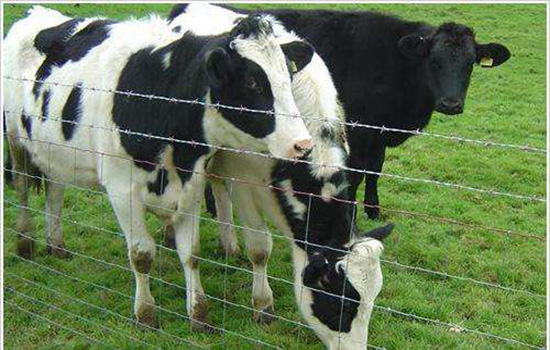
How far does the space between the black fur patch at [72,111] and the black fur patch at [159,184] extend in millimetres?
811

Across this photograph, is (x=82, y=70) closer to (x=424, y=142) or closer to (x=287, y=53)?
(x=287, y=53)

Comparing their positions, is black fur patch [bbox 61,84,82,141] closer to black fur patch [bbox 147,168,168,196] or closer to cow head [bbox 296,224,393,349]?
black fur patch [bbox 147,168,168,196]

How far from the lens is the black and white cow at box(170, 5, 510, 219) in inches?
284

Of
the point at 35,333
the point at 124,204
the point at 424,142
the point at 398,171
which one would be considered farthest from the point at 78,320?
the point at 424,142

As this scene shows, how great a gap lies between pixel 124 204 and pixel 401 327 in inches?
86.4

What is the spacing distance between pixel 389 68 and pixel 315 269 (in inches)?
150

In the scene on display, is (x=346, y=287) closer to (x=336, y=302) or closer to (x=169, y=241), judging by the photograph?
(x=336, y=302)

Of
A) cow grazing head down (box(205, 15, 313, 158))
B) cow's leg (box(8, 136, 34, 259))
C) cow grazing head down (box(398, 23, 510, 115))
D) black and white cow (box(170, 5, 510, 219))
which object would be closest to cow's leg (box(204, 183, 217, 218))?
black and white cow (box(170, 5, 510, 219))

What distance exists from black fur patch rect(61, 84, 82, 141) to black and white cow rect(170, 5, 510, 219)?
2.21m

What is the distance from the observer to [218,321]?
531 centimetres

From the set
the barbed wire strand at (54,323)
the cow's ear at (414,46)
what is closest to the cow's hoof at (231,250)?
the barbed wire strand at (54,323)

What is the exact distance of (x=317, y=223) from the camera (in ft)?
14.5

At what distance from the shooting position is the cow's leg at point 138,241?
4.98 meters

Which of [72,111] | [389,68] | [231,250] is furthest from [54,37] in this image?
[389,68]
